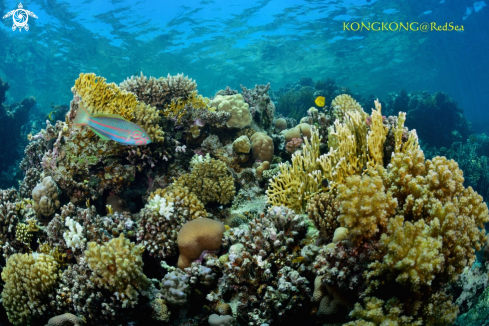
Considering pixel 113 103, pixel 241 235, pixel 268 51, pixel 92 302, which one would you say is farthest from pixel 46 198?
pixel 268 51

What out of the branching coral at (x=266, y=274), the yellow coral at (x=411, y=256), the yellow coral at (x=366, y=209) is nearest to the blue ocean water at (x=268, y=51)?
the branching coral at (x=266, y=274)

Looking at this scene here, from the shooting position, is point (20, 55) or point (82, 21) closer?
point (82, 21)

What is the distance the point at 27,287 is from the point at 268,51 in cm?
3916

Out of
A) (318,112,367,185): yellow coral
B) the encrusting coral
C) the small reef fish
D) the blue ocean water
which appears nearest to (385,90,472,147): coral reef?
the blue ocean water

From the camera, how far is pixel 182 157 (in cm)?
575

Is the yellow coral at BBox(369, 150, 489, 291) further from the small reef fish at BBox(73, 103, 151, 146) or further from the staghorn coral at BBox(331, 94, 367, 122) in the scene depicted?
the staghorn coral at BBox(331, 94, 367, 122)

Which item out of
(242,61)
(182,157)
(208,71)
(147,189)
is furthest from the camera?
(208,71)

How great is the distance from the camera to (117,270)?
2.72 meters

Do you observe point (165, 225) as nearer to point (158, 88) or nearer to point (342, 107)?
point (158, 88)

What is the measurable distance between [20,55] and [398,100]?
51.2 meters

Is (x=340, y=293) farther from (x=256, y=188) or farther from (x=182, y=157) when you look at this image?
(x=182, y=157)

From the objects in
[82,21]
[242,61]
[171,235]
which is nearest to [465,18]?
[242,61]

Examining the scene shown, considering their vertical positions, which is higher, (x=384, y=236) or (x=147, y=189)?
(x=147, y=189)

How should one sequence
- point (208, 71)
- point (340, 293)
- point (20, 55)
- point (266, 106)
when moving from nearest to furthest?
point (340, 293) → point (266, 106) → point (20, 55) → point (208, 71)
